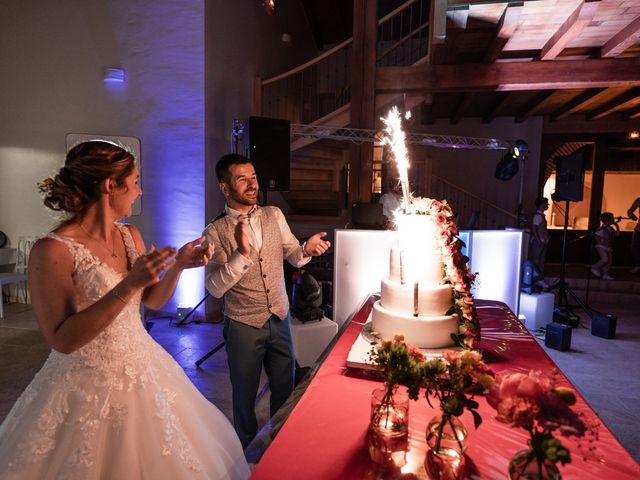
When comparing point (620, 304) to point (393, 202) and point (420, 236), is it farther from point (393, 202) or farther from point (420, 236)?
point (420, 236)

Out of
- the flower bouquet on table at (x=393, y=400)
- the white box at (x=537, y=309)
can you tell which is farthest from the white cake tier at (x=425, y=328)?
the white box at (x=537, y=309)

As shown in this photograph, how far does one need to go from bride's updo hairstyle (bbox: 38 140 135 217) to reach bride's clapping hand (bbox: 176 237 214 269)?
0.36m

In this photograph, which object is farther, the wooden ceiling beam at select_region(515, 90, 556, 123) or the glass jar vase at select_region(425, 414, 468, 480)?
the wooden ceiling beam at select_region(515, 90, 556, 123)

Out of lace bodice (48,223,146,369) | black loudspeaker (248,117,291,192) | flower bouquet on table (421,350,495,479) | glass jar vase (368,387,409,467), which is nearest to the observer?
flower bouquet on table (421,350,495,479)

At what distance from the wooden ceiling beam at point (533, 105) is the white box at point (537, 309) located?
390cm

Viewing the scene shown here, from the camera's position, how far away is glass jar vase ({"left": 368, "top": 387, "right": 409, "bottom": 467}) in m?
1.16

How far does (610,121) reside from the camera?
9156 millimetres

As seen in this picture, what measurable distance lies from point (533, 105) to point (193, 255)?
Answer: 28.5 feet

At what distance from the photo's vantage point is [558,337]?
4730mm

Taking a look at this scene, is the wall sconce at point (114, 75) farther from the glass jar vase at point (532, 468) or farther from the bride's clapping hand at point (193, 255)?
the glass jar vase at point (532, 468)

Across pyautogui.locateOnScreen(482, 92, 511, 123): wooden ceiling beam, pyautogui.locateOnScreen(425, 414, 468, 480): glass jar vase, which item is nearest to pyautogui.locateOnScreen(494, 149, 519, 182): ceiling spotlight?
pyautogui.locateOnScreen(482, 92, 511, 123): wooden ceiling beam

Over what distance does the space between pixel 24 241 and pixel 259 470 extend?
6716 mm

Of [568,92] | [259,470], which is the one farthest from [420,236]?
[568,92]

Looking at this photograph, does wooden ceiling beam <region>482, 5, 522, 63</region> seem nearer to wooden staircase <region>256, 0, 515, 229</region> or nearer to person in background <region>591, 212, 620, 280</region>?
wooden staircase <region>256, 0, 515, 229</region>
